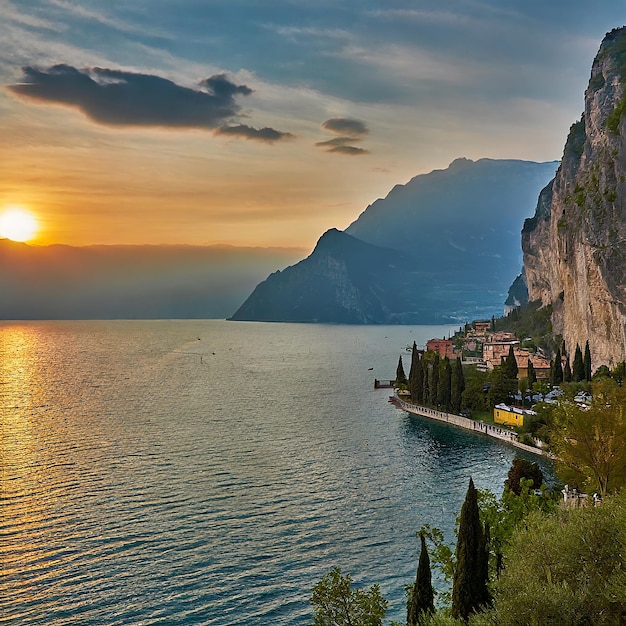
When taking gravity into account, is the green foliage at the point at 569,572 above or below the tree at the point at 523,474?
above

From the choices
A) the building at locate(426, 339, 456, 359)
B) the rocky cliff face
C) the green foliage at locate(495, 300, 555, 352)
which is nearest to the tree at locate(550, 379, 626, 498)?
the rocky cliff face

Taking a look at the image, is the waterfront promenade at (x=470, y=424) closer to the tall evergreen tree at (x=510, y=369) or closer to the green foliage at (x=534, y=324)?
the tall evergreen tree at (x=510, y=369)

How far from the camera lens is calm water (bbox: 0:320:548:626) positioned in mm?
31109

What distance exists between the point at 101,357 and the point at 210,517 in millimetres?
139758

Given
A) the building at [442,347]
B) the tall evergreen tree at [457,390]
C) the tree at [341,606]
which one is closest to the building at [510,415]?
the tall evergreen tree at [457,390]

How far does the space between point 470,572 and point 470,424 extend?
53553 mm

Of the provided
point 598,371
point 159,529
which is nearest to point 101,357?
point 598,371

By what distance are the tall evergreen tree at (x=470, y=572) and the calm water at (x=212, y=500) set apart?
746 cm

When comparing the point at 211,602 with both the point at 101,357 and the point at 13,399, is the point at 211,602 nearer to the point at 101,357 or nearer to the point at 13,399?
the point at 13,399

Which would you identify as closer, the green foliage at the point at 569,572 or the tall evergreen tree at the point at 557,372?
the green foliage at the point at 569,572

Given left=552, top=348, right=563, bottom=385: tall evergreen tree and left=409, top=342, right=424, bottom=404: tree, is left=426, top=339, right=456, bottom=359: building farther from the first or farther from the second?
left=552, top=348, right=563, bottom=385: tall evergreen tree

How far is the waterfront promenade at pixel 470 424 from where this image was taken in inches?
2601

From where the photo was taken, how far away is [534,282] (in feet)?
578

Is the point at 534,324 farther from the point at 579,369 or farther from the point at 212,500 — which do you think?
the point at 212,500
